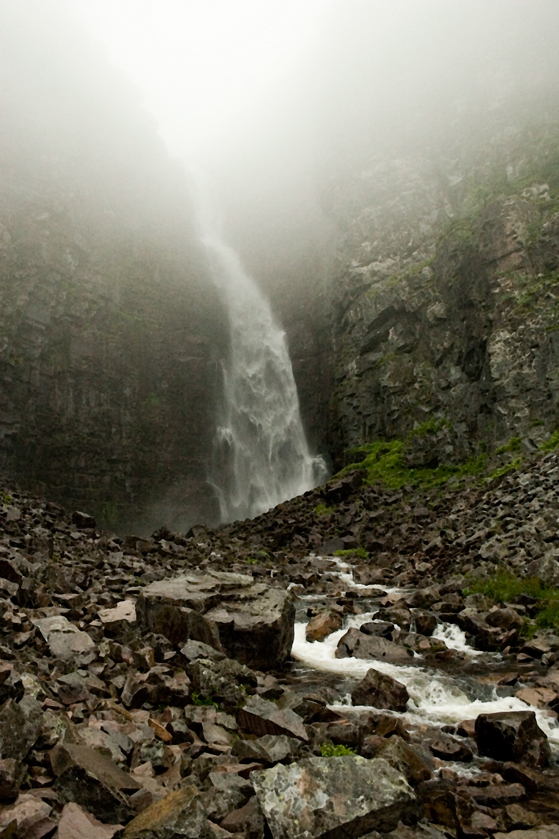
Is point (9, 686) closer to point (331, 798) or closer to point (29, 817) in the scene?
point (29, 817)

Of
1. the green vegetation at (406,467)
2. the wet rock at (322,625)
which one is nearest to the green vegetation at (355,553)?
the green vegetation at (406,467)

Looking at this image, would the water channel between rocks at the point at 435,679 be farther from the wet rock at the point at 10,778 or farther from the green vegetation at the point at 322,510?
the green vegetation at the point at 322,510

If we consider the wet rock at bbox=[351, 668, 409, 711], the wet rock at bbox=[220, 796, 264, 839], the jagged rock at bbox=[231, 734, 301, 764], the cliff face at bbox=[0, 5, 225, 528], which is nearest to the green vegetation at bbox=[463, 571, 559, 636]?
the wet rock at bbox=[351, 668, 409, 711]

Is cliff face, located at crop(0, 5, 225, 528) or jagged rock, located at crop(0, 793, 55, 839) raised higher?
cliff face, located at crop(0, 5, 225, 528)

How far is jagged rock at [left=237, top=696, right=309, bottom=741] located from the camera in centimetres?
536

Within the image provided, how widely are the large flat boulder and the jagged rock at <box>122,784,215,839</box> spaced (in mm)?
4611

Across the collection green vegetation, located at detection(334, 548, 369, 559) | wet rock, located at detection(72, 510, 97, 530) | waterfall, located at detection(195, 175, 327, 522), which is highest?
waterfall, located at detection(195, 175, 327, 522)

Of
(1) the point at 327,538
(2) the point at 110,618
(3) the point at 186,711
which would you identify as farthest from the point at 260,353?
(3) the point at 186,711

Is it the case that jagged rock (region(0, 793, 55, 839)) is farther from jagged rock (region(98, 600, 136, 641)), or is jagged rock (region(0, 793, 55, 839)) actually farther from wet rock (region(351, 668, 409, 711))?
wet rock (region(351, 668, 409, 711))

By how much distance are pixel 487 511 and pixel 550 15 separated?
1663 inches

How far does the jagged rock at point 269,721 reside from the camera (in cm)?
536

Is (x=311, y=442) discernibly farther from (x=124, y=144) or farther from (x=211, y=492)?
(x=124, y=144)

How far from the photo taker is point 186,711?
18.3 ft

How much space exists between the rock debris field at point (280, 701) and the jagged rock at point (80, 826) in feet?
0.03
